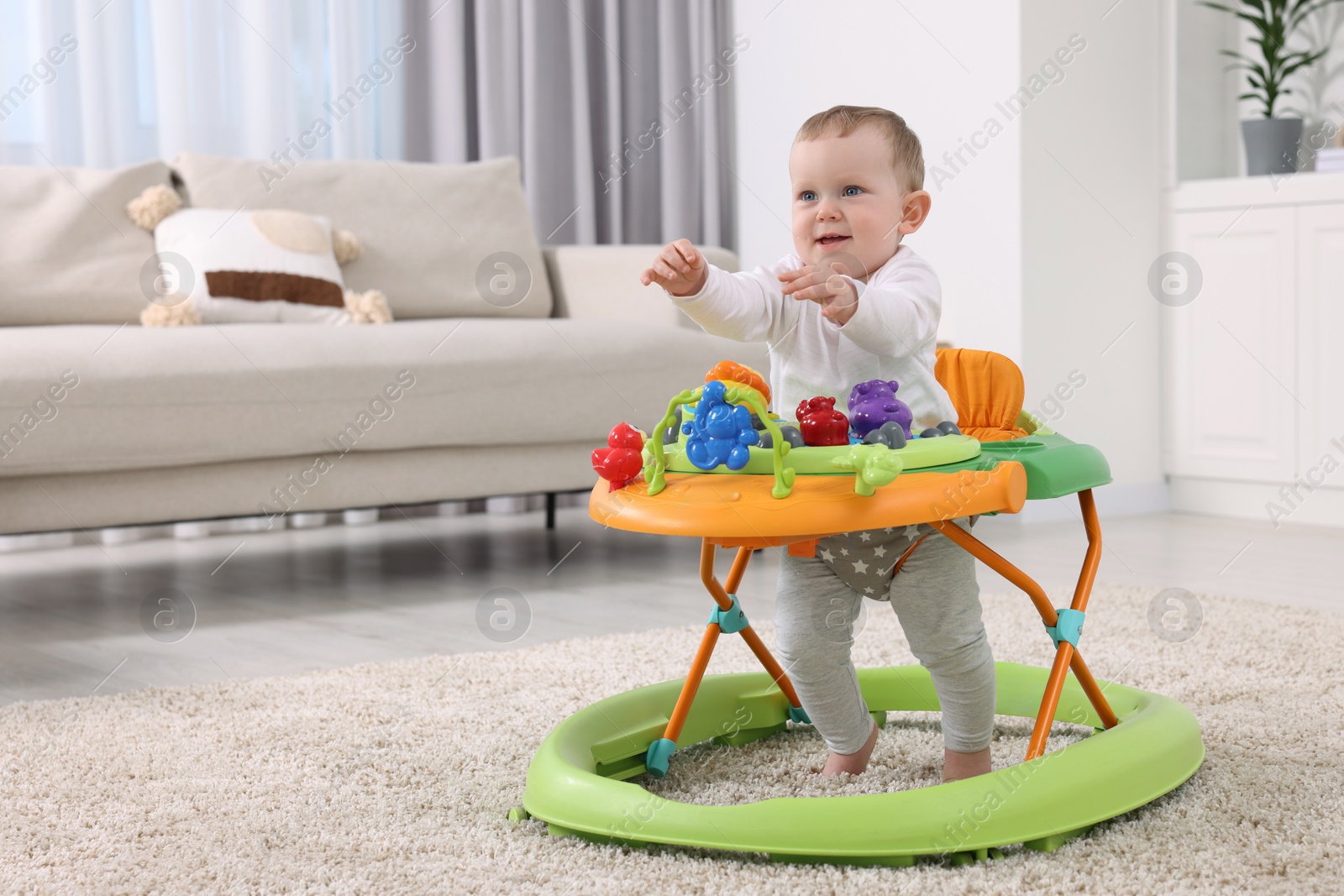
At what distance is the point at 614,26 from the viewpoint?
3.66 meters

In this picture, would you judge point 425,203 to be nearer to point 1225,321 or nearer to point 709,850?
point 1225,321

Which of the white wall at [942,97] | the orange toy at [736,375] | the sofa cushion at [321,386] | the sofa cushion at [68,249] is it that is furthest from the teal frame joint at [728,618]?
the white wall at [942,97]

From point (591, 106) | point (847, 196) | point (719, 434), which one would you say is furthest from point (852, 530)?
point (591, 106)

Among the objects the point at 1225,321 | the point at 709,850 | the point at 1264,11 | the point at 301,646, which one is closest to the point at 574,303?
the point at 301,646

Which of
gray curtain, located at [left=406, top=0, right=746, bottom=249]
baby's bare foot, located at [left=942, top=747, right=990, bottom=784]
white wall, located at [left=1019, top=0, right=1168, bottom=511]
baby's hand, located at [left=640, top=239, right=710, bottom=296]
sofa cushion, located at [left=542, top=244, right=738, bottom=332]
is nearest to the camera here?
baby's hand, located at [left=640, top=239, right=710, bottom=296]

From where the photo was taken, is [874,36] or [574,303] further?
[874,36]

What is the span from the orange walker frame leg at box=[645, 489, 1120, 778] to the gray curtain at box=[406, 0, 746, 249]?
8.10 feet

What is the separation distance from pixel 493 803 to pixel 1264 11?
2846 mm

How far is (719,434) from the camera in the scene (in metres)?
0.98

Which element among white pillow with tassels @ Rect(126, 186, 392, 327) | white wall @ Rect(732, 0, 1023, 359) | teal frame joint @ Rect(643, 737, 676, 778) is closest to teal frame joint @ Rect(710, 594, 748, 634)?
teal frame joint @ Rect(643, 737, 676, 778)

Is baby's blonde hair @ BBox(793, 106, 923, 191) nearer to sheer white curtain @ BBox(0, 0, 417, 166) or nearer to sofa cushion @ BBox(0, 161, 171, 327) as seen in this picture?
sofa cushion @ BBox(0, 161, 171, 327)

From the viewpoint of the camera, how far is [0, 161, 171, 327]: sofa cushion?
98.1 inches

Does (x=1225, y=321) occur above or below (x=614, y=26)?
below

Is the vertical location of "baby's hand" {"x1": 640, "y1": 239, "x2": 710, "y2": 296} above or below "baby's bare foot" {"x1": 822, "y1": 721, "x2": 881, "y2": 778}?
above
